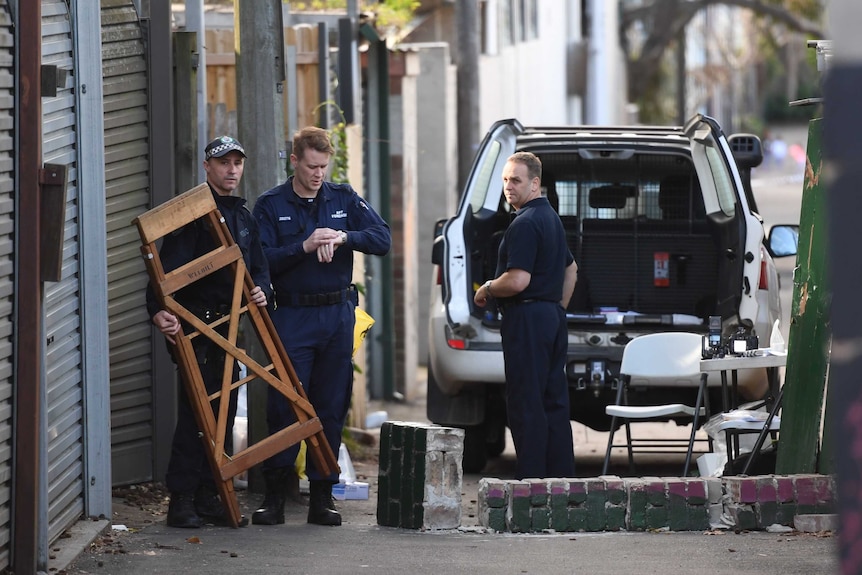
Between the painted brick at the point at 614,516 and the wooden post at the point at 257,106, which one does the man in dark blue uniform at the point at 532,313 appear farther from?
the wooden post at the point at 257,106

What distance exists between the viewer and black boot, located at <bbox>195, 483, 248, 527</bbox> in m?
6.71

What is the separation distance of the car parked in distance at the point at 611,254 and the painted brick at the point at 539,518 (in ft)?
6.37

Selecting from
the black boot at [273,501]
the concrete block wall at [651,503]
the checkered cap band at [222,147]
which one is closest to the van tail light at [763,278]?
the concrete block wall at [651,503]

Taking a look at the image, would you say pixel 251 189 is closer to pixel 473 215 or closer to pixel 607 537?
pixel 473 215

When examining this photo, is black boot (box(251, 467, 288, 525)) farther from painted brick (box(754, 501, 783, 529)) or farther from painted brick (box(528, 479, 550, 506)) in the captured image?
painted brick (box(754, 501, 783, 529))

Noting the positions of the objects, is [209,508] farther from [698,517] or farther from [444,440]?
[698,517]

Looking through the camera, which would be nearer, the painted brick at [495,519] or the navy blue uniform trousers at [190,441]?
the navy blue uniform trousers at [190,441]

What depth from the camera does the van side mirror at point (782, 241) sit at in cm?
902

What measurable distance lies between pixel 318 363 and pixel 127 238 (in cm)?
120

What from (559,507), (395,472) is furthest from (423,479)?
(559,507)

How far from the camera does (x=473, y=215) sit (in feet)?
28.8

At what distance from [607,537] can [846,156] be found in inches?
166

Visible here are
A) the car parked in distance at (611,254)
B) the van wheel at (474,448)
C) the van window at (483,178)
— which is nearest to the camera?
the car parked in distance at (611,254)

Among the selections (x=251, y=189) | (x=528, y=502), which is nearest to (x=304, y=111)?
(x=251, y=189)
